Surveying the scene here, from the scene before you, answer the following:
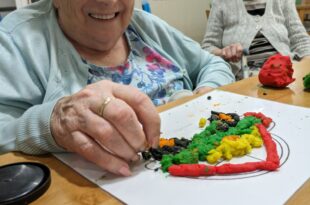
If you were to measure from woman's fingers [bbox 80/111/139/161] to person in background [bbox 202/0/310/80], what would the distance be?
1259 mm

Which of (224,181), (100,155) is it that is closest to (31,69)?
(100,155)

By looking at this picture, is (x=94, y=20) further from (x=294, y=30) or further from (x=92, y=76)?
(x=294, y=30)

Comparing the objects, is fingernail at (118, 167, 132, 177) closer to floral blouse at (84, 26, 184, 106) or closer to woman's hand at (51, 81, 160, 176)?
woman's hand at (51, 81, 160, 176)

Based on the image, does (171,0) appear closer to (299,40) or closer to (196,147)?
(299,40)

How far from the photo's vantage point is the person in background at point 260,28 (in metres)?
1.68

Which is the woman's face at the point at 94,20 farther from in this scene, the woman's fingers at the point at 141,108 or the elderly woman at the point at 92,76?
the woman's fingers at the point at 141,108

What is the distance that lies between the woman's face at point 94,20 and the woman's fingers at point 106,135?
0.42 metres

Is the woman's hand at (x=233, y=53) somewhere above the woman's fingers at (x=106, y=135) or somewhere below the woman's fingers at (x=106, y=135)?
below

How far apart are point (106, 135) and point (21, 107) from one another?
36 centimetres

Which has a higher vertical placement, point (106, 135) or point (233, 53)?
point (106, 135)

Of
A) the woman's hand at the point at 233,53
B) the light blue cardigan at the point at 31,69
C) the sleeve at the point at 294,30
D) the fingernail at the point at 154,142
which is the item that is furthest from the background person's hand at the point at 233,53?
the fingernail at the point at 154,142

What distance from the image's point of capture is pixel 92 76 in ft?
2.72

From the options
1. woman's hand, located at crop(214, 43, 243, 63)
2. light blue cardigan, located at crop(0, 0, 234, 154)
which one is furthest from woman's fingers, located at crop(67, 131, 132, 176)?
woman's hand, located at crop(214, 43, 243, 63)

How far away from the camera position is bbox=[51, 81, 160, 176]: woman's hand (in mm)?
459
